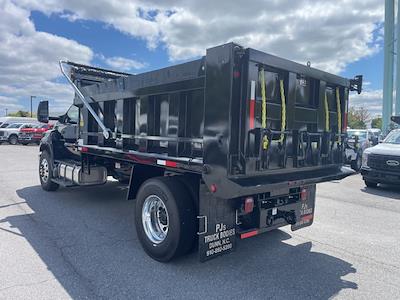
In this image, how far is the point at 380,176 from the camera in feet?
33.8

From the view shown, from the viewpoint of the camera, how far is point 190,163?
4.07 metres

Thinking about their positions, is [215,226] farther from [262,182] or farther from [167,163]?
[167,163]

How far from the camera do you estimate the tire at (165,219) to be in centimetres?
414

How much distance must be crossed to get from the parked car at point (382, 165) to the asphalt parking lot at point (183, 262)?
10.7 ft

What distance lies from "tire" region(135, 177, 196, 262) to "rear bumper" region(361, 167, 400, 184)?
7.99m

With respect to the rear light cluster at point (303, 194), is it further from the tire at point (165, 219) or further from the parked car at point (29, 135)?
the parked car at point (29, 135)

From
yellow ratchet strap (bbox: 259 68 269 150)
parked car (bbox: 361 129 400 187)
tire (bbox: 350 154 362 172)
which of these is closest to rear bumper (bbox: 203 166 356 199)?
yellow ratchet strap (bbox: 259 68 269 150)

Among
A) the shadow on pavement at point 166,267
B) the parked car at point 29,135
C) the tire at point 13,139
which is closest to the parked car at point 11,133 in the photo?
the tire at point 13,139

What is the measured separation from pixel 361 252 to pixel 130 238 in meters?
3.38

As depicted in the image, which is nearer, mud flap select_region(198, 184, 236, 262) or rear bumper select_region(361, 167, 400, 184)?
mud flap select_region(198, 184, 236, 262)

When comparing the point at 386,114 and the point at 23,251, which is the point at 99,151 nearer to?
the point at 23,251

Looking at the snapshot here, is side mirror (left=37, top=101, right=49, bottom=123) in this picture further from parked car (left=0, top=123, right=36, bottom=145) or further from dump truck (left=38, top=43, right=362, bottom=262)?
parked car (left=0, top=123, right=36, bottom=145)

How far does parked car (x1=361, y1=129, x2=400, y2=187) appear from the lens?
9992mm

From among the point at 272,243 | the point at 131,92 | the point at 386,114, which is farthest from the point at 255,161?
the point at 386,114
